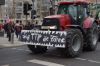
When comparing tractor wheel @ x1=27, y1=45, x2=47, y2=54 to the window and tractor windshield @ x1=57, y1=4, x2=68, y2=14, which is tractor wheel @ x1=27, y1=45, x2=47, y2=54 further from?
the window

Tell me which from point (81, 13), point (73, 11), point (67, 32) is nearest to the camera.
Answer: point (67, 32)

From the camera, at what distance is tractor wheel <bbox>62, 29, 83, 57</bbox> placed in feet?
45.8

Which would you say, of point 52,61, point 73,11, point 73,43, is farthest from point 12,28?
point 52,61

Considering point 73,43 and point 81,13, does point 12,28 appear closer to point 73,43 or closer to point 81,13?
point 81,13

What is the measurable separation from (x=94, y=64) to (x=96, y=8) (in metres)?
13.5

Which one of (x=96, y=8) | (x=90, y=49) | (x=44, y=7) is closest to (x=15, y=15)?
(x=44, y=7)

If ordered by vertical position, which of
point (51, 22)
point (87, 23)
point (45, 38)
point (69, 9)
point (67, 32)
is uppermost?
point (69, 9)

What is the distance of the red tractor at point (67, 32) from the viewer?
14.1 m

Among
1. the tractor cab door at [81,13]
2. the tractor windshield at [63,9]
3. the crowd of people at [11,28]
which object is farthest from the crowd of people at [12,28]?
the tractor cab door at [81,13]

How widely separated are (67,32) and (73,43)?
94 centimetres

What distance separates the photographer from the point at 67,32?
13898mm

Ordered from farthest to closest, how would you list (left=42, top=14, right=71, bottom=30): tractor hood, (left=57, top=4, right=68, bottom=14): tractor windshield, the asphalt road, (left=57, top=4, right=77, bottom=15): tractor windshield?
(left=57, top=4, right=68, bottom=14): tractor windshield < (left=57, top=4, right=77, bottom=15): tractor windshield < (left=42, top=14, right=71, bottom=30): tractor hood < the asphalt road

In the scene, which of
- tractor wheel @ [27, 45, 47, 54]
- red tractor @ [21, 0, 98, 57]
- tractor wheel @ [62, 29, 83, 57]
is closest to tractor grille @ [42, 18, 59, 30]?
red tractor @ [21, 0, 98, 57]

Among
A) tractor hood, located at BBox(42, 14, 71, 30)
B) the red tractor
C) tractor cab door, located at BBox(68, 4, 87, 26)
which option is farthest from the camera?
tractor cab door, located at BBox(68, 4, 87, 26)
